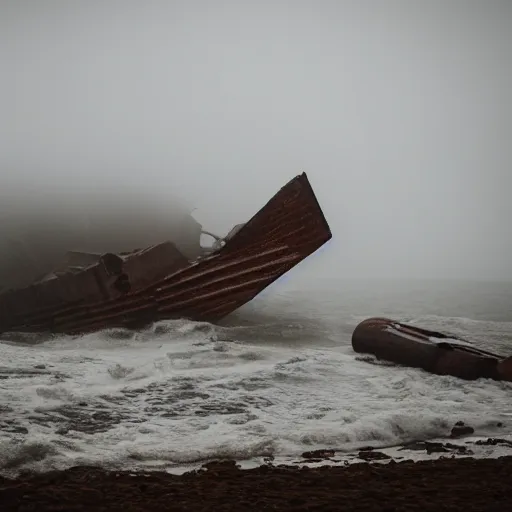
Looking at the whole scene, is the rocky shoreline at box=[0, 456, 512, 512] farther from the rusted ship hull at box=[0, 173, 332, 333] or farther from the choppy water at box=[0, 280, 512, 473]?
the rusted ship hull at box=[0, 173, 332, 333]

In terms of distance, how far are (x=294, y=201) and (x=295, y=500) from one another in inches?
237

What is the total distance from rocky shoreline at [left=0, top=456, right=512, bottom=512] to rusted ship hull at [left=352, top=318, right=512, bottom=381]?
99.9 inches

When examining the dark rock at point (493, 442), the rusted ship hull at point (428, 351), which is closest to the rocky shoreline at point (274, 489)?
the dark rock at point (493, 442)

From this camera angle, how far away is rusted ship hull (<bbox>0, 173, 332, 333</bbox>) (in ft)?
26.9

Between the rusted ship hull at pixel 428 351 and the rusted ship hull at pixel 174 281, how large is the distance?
77.7 inches

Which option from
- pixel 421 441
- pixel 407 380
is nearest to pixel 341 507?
pixel 421 441

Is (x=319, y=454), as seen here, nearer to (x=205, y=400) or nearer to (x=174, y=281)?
(x=205, y=400)

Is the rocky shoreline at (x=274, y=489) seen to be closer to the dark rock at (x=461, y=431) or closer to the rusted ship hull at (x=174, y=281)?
the dark rock at (x=461, y=431)

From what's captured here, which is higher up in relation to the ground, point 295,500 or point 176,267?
point 176,267

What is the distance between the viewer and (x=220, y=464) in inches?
124

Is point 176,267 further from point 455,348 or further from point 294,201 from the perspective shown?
point 455,348

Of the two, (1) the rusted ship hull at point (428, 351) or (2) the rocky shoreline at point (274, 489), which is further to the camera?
(1) the rusted ship hull at point (428, 351)

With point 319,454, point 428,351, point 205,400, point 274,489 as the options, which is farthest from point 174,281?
point 274,489

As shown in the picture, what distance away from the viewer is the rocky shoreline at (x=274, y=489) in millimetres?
2473
